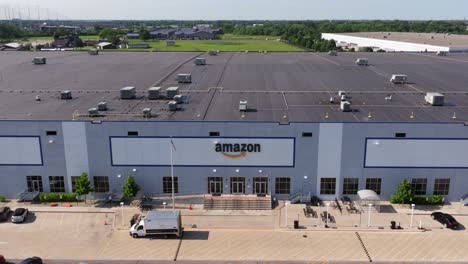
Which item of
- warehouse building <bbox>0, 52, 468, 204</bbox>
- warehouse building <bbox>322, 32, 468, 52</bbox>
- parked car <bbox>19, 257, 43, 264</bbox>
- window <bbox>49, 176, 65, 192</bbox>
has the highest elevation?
warehouse building <bbox>322, 32, 468, 52</bbox>

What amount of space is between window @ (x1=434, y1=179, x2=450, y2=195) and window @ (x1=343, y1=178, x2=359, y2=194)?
7566 millimetres

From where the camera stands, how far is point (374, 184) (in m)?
40.5

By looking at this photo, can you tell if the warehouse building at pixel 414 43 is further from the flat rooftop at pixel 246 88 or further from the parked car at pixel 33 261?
the parked car at pixel 33 261

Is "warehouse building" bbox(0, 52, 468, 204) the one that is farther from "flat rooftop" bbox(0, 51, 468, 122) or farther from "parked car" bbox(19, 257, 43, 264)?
"parked car" bbox(19, 257, 43, 264)

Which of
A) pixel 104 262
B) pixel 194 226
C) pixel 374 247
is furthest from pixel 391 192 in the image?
pixel 104 262

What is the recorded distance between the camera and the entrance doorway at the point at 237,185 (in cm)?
4075

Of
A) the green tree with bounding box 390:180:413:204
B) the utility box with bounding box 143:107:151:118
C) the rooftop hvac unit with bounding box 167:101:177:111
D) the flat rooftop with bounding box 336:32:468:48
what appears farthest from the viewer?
the flat rooftop with bounding box 336:32:468:48

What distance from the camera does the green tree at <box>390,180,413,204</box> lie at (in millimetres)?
38688

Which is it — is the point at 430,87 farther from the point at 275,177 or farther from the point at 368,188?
the point at 275,177

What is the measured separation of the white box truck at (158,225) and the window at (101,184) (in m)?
8.65

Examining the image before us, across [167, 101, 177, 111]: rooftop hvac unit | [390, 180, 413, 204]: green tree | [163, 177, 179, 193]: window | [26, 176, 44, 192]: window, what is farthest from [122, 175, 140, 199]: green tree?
[390, 180, 413, 204]: green tree

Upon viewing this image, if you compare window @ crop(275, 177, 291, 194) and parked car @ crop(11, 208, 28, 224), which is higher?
window @ crop(275, 177, 291, 194)

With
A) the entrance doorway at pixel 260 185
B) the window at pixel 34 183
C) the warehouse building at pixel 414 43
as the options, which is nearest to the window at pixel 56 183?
the window at pixel 34 183

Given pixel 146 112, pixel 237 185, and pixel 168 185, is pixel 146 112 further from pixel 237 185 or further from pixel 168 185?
pixel 237 185
